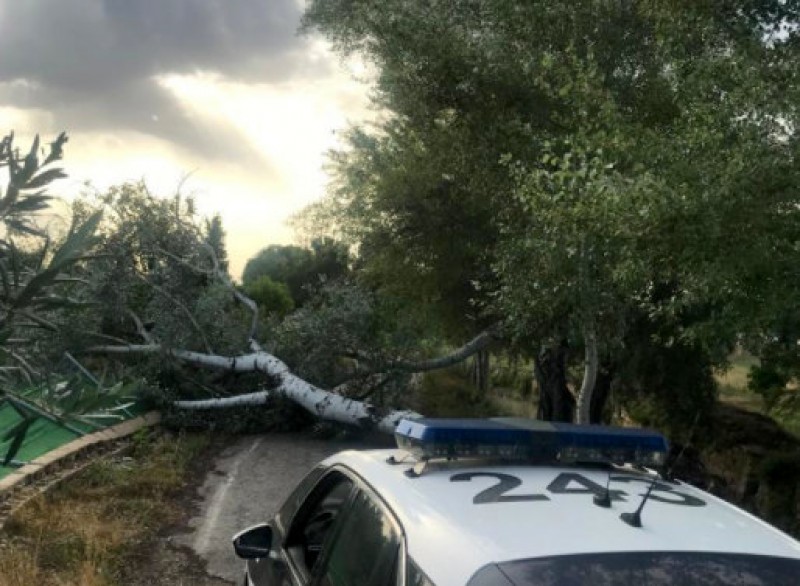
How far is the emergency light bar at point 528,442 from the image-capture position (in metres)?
3.20

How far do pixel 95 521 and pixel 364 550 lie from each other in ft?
20.0

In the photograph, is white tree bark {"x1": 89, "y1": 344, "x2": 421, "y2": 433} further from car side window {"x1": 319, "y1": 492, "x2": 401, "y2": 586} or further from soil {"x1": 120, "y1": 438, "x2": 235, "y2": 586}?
car side window {"x1": 319, "y1": 492, "x2": 401, "y2": 586}

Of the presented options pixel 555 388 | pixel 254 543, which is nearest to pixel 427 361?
pixel 555 388

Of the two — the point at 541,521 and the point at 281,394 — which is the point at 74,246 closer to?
the point at 541,521

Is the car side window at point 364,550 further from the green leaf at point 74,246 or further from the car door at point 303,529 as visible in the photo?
the green leaf at point 74,246

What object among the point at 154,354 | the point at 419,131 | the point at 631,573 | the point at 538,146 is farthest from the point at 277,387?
the point at 631,573

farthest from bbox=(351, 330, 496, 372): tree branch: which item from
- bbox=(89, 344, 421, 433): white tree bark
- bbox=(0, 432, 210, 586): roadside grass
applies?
bbox=(0, 432, 210, 586): roadside grass

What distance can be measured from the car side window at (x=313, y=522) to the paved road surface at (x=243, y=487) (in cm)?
364

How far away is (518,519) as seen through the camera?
2.58 meters

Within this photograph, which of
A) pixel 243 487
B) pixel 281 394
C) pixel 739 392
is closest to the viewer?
pixel 243 487

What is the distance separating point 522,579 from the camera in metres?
2.23

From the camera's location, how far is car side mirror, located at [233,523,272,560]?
4098 millimetres

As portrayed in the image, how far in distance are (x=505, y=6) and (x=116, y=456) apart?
7.37 meters

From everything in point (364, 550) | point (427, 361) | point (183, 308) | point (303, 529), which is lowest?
point (303, 529)
